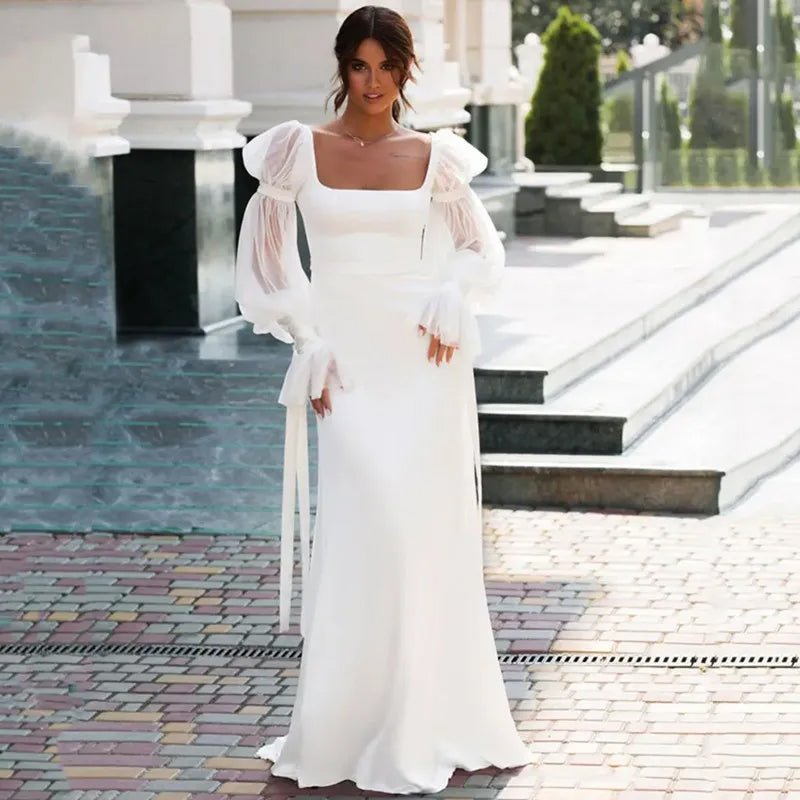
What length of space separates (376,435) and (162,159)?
6552 millimetres

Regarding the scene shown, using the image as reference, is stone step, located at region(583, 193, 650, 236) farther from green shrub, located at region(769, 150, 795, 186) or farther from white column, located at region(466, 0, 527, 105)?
green shrub, located at region(769, 150, 795, 186)

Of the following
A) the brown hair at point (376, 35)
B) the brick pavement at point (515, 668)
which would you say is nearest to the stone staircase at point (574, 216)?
the brick pavement at point (515, 668)

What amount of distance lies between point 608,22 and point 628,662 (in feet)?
190

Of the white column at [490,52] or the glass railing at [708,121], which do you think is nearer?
the white column at [490,52]

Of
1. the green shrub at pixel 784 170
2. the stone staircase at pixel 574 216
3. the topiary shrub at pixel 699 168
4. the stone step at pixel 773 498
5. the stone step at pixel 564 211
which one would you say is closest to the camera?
the stone step at pixel 773 498

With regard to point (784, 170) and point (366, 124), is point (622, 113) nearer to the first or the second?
point (784, 170)

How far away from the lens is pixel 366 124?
5191 mm

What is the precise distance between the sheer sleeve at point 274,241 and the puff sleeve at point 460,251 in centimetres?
34

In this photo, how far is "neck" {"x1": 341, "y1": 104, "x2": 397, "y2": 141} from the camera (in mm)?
5188

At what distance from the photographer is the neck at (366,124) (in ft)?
17.0

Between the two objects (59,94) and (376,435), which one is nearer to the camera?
(376,435)

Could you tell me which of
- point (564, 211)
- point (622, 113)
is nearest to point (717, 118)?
point (622, 113)

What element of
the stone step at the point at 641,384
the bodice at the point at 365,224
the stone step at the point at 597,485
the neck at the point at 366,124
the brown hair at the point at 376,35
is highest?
the brown hair at the point at 376,35

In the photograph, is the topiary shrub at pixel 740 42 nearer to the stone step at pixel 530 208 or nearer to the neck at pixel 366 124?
the stone step at pixel 530 208
